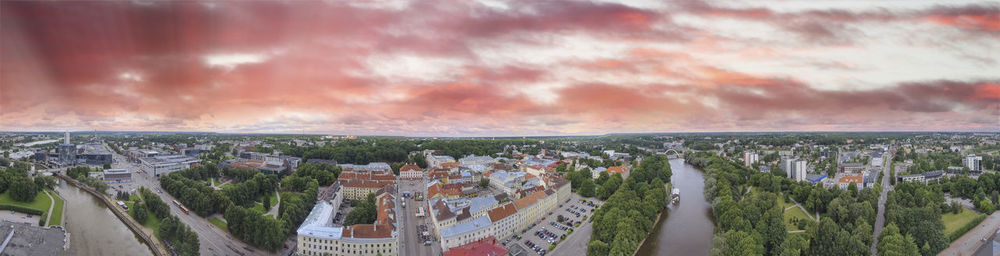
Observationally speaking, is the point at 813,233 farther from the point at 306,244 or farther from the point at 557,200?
the point at 306,244

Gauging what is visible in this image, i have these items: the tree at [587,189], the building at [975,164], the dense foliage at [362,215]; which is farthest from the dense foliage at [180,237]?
the building at [975,164]

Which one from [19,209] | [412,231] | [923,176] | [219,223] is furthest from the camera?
[923,176]

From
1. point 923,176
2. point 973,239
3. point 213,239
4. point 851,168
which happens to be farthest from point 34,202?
point 923,176

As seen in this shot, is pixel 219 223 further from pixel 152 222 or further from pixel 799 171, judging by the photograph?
pixel 799 171

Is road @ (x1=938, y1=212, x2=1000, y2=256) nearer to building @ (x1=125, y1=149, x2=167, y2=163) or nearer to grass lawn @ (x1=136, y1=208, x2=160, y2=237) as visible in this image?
grass lawn @ (x1=136, y1=208, x2=160, y2=237)

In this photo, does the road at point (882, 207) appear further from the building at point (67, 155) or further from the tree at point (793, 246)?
the building at point (67, 155)

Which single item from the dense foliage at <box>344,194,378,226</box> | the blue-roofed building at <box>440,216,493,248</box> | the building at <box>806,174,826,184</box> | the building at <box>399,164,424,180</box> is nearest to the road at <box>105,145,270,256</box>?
the dense foliage at <box>344,194,378,226</box>
